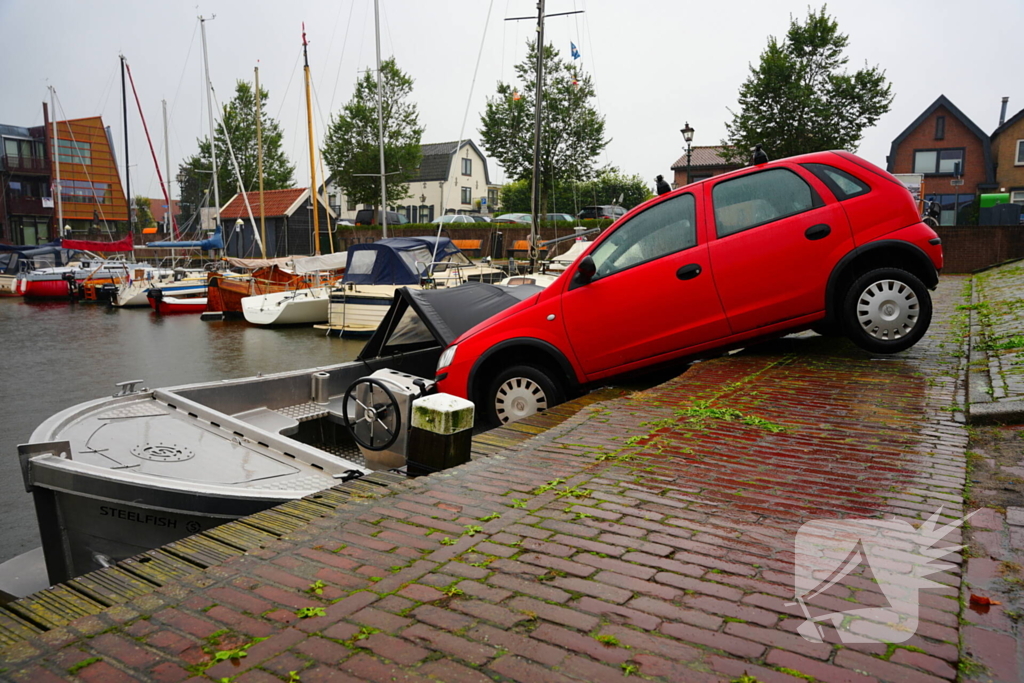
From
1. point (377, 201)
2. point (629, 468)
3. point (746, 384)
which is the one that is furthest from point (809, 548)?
point (377, 201)

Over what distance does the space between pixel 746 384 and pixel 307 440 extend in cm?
509

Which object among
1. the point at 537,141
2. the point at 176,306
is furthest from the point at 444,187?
the point at 537,141

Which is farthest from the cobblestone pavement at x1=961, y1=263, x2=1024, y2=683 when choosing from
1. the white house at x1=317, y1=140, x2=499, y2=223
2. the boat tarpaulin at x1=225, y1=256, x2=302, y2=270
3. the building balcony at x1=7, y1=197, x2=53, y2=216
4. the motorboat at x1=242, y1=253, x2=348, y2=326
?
the building balcony at x1=7, y1=197, x2=53, y2=216

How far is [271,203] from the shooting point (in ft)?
172

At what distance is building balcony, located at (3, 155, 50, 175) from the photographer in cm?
5635

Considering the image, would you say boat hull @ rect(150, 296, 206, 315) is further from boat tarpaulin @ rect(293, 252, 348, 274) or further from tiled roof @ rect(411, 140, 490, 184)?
tiled roof @ rect(411, 140, 490, 184)

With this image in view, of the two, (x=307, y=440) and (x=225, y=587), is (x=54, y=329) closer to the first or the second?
(x=307, y=440)

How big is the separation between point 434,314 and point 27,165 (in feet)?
212

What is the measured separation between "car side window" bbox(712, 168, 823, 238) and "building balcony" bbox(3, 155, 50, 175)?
66.0 meters

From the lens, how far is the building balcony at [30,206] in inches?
2234

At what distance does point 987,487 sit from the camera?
386cm

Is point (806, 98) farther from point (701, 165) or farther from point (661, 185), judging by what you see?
point (661, 185)

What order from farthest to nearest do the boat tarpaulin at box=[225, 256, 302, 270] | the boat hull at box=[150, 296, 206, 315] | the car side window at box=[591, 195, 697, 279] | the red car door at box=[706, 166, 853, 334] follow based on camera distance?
the boat hull at box=[150, 296, 206, 315] < the boat tarpaulin at box=[225, 256, 302, 270] < the car side window at box=[591, 195, 697, 279] < the red car door at box=[706, 166, 853, 334]

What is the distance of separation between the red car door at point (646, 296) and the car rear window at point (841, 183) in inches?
46.2
